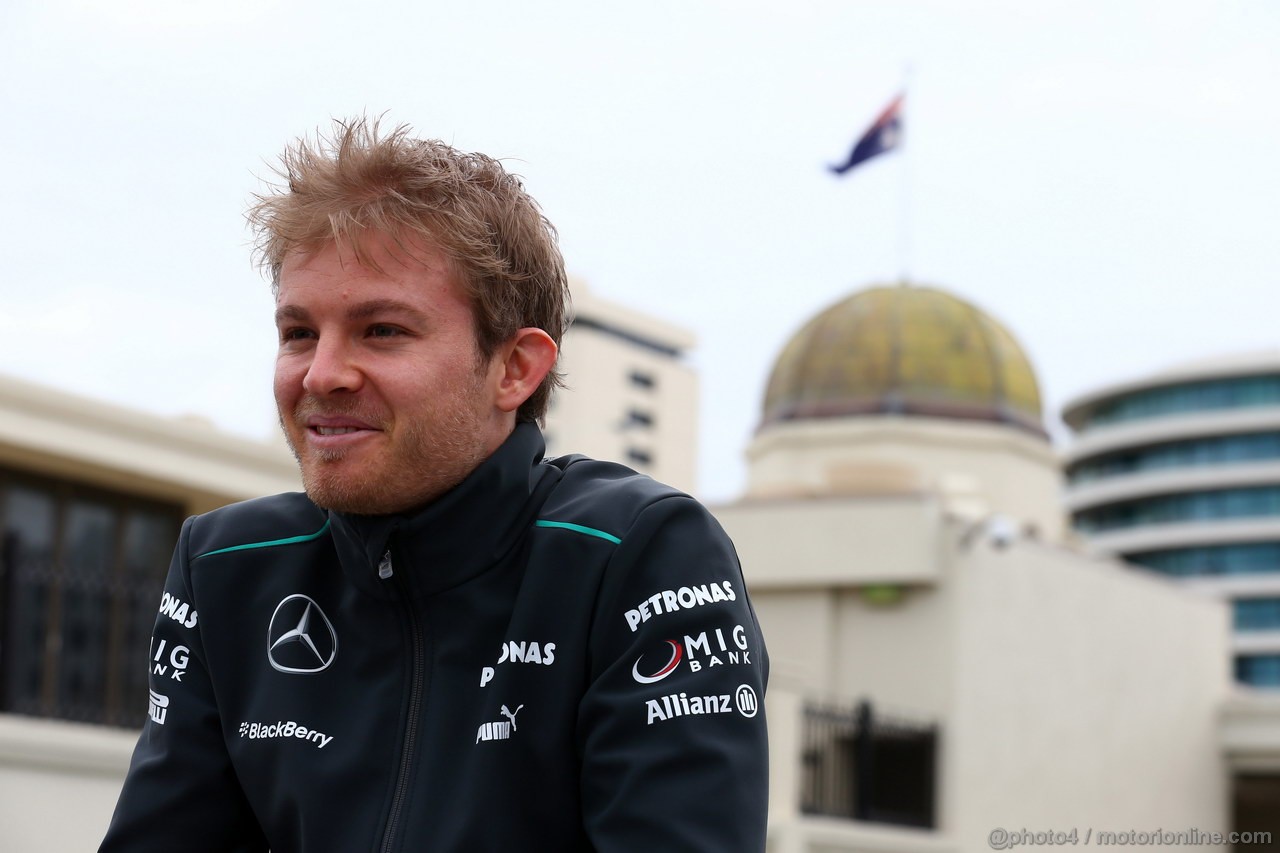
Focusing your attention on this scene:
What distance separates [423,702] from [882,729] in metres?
20.6

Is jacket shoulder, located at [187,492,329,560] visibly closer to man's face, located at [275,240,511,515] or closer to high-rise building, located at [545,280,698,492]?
man's face, located at [275,240,511,515]

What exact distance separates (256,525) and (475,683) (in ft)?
1.47

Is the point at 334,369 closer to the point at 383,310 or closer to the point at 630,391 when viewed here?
the point at 383,310

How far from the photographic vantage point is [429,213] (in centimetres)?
228

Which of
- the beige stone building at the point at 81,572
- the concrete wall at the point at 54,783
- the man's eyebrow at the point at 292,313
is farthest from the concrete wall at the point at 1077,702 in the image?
the man's eyebrow at the point at 292,313

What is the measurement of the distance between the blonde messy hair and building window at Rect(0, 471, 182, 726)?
398 inches

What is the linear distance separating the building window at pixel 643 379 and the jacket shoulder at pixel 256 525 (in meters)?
100

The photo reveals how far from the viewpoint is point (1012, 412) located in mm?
27969

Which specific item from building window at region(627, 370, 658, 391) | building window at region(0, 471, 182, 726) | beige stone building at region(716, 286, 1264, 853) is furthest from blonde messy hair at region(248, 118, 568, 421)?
building window at region(627, 370, 658, 391)

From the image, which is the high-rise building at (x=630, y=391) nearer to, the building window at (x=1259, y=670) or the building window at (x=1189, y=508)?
the building window at (x=1189, y=508)

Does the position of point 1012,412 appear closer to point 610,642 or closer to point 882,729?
point 882,729

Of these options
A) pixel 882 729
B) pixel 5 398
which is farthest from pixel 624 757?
pixel 882 729

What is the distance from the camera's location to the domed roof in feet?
90.6

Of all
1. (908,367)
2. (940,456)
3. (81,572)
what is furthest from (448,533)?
(908,367)
